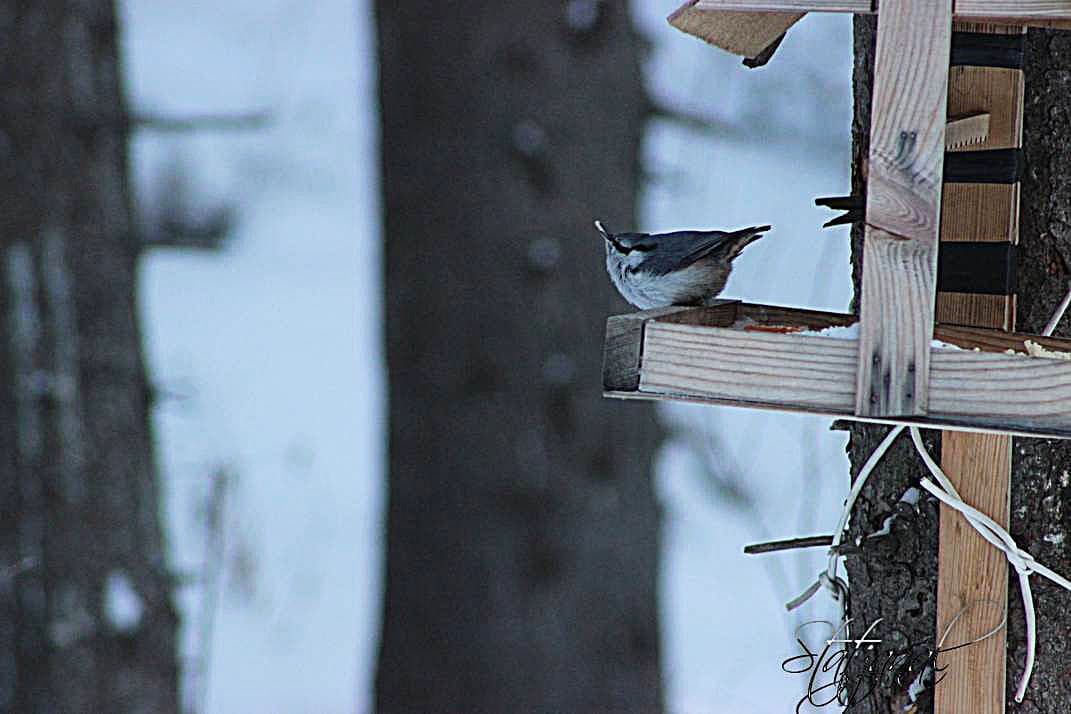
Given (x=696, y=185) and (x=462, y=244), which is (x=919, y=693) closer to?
(x=462, y=244)

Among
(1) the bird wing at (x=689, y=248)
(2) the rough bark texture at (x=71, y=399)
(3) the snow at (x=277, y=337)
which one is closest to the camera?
(1) the bird wing at (x=689, y=248)

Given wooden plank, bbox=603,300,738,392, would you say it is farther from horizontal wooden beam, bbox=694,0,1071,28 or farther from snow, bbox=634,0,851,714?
snow, bbox=634,0,851,714

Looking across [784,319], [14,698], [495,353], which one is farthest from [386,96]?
[784,319]

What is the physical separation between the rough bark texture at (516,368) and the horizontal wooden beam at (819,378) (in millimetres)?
2711

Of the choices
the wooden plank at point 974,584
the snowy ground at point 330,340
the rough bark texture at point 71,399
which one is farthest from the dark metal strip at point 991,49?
the rough bark texture at point 71,399

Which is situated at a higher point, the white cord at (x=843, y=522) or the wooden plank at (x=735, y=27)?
the wooden plank at (x=735, y=27)

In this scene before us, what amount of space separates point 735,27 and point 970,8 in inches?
13.6

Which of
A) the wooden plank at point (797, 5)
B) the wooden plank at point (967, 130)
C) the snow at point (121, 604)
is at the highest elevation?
the wooden plank at point (797, 5)

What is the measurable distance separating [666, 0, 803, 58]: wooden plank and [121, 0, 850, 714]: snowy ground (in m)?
1.67

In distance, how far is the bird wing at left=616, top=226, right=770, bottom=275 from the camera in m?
1.55

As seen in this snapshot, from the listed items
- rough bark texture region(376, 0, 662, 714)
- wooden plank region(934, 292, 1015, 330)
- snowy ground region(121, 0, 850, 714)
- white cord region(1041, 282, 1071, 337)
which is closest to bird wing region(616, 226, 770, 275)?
wooden plank region(934, 292, 1015, 330)

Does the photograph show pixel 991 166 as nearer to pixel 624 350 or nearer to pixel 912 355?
pixel 912 355

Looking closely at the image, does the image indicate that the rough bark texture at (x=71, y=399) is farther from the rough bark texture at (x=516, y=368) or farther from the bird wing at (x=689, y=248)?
the bird wing at (x=689, y=248)

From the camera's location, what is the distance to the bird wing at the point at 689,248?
5.07 ft
